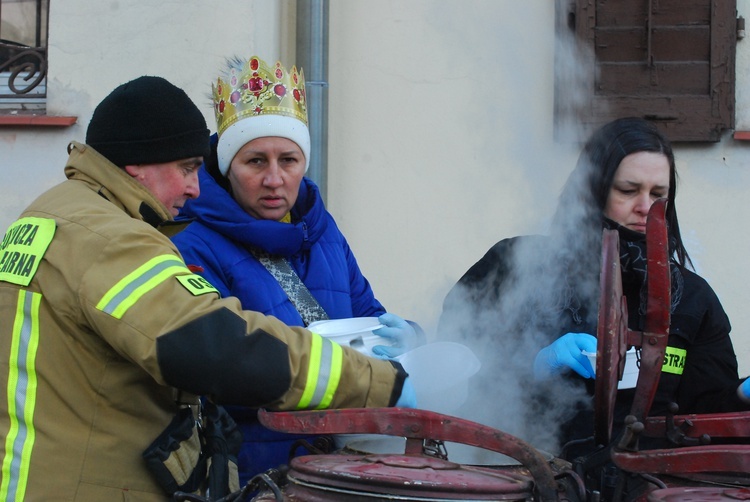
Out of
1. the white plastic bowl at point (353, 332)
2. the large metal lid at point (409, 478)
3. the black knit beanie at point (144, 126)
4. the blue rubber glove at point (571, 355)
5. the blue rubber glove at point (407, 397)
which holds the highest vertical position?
the black knit beanie at point (144, 126)

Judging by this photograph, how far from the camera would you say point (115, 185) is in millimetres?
2055

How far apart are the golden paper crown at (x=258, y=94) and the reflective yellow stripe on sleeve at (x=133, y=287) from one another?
3.15 ft

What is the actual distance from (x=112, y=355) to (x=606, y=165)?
149cm

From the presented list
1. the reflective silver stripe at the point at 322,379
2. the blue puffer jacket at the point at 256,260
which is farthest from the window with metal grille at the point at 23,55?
the reflective silver stripe at the point at 322,379

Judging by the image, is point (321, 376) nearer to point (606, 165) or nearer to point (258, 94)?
point (258, 94)

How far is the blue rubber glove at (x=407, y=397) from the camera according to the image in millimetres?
2010

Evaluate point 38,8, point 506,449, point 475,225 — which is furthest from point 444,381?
point 38,8

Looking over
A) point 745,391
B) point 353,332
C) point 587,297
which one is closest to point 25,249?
point 353,332

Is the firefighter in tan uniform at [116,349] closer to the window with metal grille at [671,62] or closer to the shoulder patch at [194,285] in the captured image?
the shoulder patch at [194,285]

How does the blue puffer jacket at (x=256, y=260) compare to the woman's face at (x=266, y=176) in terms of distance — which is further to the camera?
the woman's face at (x=266, y=176)

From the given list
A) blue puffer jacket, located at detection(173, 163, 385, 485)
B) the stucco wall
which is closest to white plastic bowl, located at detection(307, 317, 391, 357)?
blue puffer jacket, located at detection(173, 163, 385, 485)

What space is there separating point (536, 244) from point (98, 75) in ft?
8.97

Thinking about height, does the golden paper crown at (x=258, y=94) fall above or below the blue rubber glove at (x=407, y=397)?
above

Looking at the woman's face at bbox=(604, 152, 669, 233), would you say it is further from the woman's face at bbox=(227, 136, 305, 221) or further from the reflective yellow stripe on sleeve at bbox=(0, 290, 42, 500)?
the reflective yellow stripe on sleeve at bbox=(0, 290, 42, 500)
